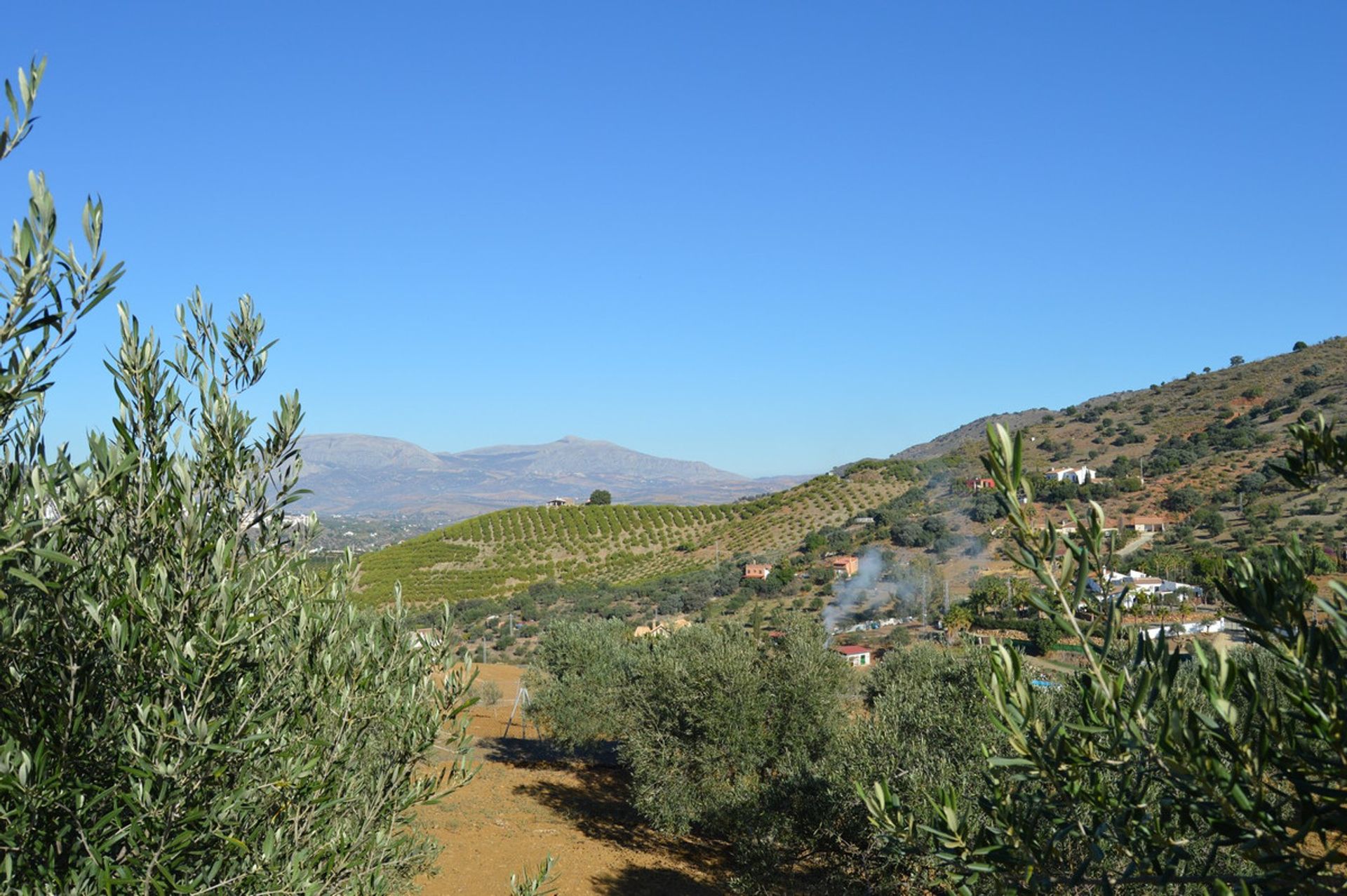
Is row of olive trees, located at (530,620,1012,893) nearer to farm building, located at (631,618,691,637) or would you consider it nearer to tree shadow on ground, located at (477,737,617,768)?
farm building, located at (631,618,691,637)

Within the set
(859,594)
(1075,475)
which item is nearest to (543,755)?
(859,594)

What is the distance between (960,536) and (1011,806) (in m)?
59.6

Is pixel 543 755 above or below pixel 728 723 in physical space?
below

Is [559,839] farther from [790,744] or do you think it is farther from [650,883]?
[790,744]

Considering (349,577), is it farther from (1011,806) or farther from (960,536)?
(960,536)

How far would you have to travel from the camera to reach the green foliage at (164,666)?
369cm

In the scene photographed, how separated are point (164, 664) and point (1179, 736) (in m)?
4.42

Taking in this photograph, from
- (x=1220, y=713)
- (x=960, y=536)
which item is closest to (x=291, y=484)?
(x=1220, y=713)

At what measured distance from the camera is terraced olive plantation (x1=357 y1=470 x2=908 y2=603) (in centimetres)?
7006

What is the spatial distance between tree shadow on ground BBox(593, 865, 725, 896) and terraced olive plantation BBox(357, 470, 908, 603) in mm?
45297

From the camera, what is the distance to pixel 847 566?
183 ft

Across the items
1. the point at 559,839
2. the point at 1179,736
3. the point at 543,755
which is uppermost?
the point at 1179,736

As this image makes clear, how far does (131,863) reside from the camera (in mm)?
3895

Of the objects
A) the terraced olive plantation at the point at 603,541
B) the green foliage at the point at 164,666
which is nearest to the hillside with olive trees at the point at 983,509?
the terraced olive plantation at the point at 603,541
